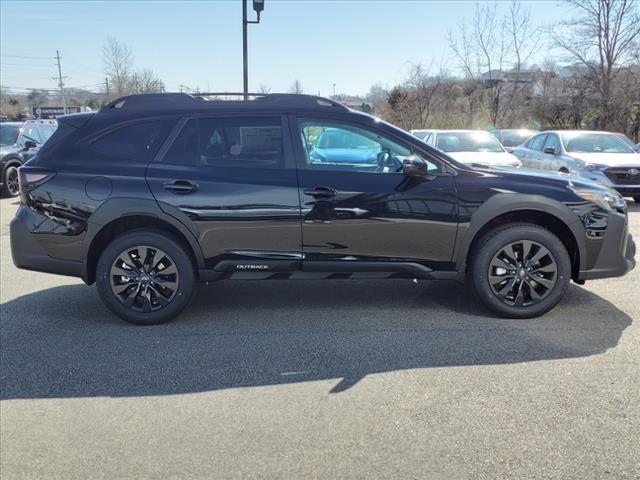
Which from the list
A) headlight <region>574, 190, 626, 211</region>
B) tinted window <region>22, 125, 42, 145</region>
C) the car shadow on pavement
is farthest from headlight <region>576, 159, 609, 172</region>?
tinted window <region>22, 125, 42, 145</region>

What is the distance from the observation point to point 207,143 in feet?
15.0

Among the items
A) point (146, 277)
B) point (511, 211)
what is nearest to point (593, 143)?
point (511, 211)

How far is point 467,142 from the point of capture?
12.0 m

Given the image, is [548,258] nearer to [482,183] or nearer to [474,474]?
[482,183]

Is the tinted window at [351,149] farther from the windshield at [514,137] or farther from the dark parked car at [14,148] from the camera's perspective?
the windshield at [514,137]

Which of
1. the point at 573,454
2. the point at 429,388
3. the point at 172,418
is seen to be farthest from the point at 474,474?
the point at 172,418

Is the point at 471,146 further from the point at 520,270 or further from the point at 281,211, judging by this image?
the point at 281,211

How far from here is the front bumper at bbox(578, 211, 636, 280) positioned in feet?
15.0

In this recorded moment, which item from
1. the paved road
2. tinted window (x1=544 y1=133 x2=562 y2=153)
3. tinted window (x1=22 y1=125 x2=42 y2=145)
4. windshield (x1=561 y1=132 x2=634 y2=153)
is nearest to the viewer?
the paved road

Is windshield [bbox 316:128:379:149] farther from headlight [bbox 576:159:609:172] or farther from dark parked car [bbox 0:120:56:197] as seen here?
dark parked car [bbox 0:120:56:197]

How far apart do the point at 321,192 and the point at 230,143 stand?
881 millimetres

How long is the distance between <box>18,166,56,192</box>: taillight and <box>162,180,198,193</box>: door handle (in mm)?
978

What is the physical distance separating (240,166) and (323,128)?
79cm

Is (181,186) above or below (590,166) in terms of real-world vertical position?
above
